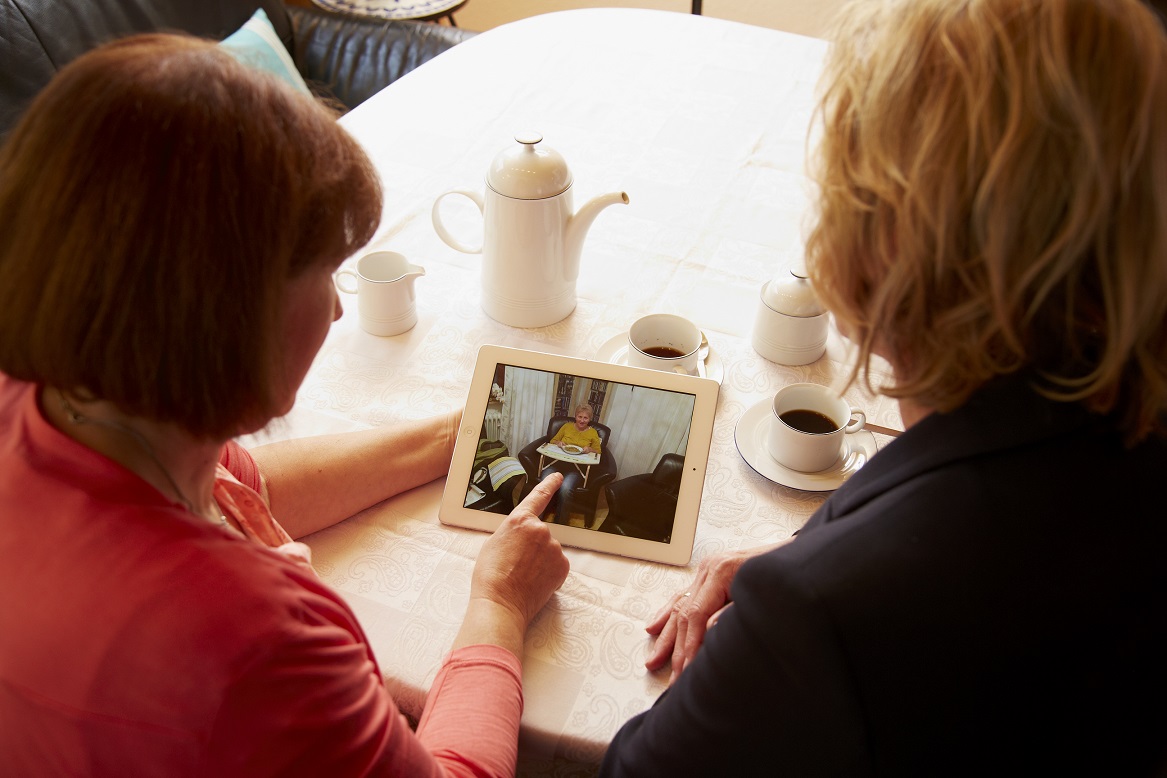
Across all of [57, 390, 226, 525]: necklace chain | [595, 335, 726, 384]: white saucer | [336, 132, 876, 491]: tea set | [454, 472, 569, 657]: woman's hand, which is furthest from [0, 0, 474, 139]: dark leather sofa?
[454, 472, 569, 657]: woman's hand

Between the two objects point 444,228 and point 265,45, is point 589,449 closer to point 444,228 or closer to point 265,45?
point 444,228

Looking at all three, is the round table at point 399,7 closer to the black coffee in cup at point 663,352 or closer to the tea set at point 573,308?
the tea set at point 573,308

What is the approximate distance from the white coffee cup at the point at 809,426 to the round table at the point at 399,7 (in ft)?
7.60

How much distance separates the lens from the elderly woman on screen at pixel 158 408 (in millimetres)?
593

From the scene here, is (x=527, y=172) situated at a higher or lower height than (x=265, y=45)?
higher

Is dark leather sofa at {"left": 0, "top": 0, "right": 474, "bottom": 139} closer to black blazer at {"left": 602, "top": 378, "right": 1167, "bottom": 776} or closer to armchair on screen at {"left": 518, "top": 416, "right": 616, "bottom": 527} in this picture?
armchair on screen at {"left": 518, "top": 416, "right": 616, "bottom": 527}

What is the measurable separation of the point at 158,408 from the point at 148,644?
0.16 m

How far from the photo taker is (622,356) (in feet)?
3.91

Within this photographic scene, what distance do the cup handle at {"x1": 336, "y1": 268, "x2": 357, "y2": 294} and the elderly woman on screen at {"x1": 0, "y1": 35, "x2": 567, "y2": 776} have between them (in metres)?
0.62

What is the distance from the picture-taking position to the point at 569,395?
104 cm

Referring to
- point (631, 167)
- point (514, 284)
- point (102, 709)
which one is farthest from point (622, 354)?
point (102, 709)

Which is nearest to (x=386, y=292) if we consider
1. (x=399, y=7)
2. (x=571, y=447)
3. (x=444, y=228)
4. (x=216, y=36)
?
(x=444, y=228)

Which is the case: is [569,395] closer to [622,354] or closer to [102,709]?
[622,354]

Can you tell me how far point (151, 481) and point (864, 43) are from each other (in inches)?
25.0
